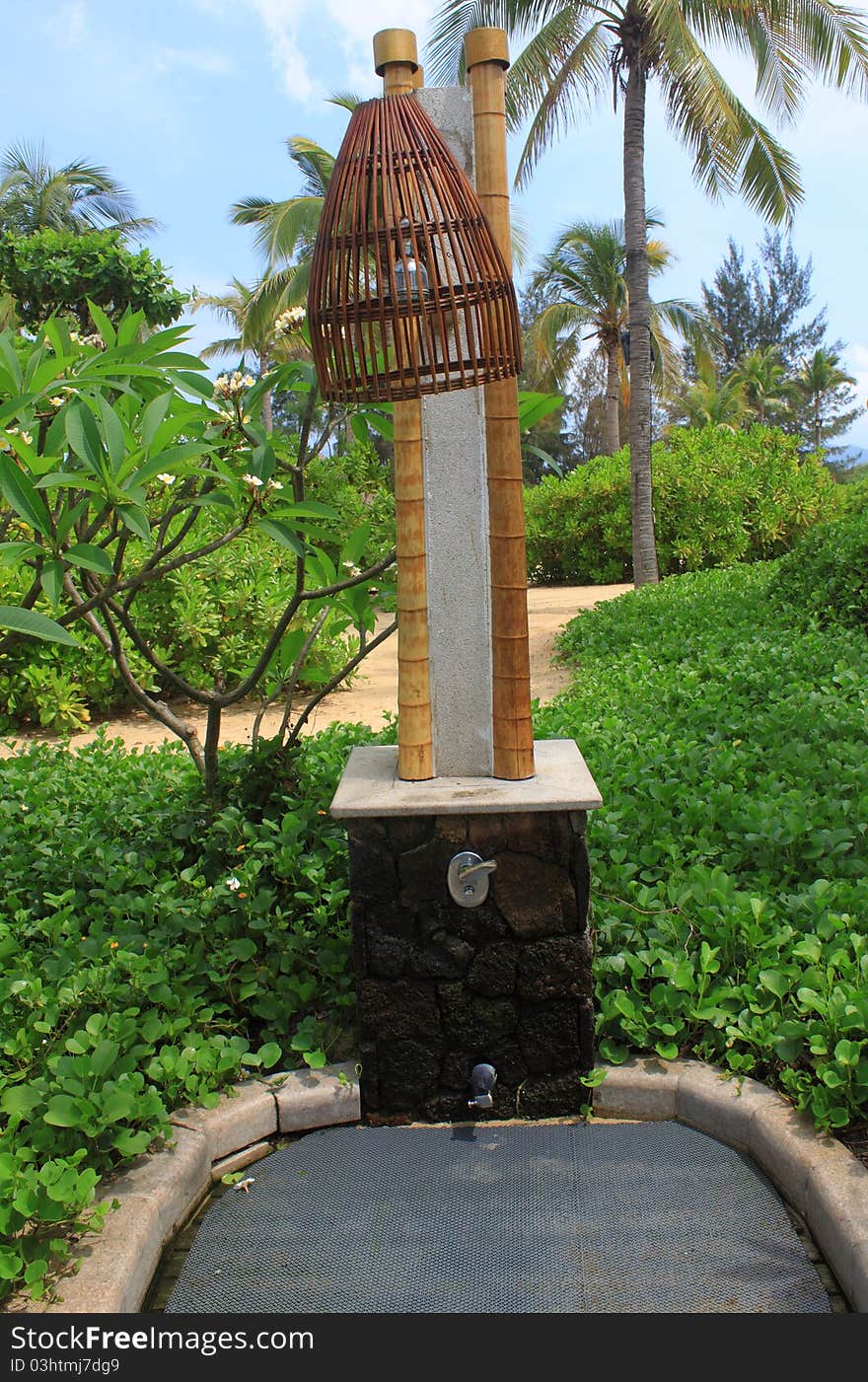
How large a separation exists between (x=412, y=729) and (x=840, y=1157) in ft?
4.11

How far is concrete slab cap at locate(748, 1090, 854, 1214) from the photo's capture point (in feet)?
6.82

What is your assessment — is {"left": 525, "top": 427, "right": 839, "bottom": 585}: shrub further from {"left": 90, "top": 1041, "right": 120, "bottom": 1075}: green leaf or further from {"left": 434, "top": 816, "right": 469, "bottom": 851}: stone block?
{"left": 90, "top": 1041, "right": 120, "bottom": 1075}: green leaf

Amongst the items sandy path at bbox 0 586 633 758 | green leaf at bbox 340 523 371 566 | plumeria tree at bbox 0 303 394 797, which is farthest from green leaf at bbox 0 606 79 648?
sandy path at bbox 0 586 633 758

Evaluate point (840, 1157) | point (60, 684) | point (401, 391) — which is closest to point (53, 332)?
point (401, 391)

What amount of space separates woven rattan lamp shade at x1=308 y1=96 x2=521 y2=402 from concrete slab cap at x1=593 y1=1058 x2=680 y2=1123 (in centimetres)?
154

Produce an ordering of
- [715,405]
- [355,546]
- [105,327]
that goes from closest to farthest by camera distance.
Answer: [105,327] < [355,546] < [715,405]

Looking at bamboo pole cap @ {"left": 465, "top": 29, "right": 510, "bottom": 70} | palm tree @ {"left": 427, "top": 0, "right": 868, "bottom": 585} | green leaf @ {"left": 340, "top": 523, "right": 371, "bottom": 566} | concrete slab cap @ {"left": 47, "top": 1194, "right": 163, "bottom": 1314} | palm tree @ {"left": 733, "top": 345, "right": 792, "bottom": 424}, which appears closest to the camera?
concrete slab cap @ {"left": 47, "top": 1194, "right": 163, "bottom": 1314}

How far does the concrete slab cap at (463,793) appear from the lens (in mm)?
2391

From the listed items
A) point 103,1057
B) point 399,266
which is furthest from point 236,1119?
point 399,266

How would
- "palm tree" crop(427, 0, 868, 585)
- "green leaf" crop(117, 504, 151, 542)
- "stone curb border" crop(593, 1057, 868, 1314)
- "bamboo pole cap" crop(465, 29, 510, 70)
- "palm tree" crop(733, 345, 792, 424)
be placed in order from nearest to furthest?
"stone curb border" crop(593, 1057, 868, 1314) < "green leaf" crop(117, 504, 151, 542) < "bamboo pole cap" crop(465, 29, 510, 70) < "palm tree" crop(427, 0, 868, 585) < "palm tree" crop(733, 345, 792, 424)

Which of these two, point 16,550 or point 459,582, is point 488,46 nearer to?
point 459,582

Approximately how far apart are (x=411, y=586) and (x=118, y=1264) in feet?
4.81

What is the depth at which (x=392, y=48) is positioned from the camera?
2.30m

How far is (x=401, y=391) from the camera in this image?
82.4 inches
